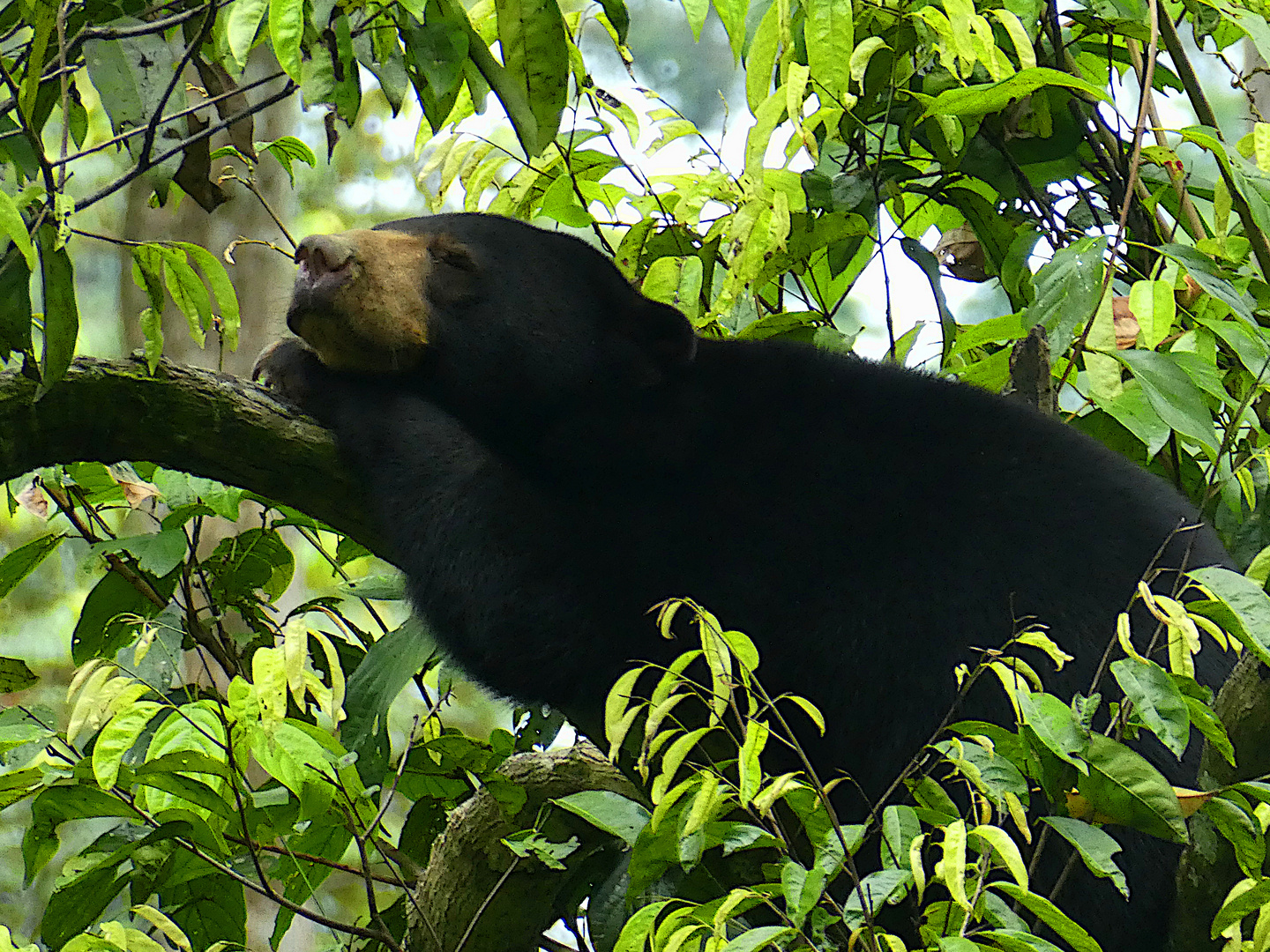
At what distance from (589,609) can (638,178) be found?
1097mm

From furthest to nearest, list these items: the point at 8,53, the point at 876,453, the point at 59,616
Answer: the point at 59,616 → the point at 876,453 → the point at 8,53

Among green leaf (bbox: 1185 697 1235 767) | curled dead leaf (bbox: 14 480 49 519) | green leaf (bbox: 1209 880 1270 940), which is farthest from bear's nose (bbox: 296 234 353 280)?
green leaf (bbox: 1209 880 1270 940)

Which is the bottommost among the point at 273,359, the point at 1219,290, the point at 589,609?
the point at 589,609

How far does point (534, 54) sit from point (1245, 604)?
3.47 feet

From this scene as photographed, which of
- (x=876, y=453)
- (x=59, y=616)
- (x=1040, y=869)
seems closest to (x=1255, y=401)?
(x=876, y=453)

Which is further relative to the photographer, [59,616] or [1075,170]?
[59,616]

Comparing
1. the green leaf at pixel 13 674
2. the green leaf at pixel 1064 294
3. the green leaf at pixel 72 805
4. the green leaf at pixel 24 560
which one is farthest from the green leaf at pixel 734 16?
the green leaf at pixel 13 674

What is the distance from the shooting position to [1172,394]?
2264 mm

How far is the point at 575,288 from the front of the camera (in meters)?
3.07

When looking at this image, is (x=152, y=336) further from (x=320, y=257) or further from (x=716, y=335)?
(x=716, y=335)

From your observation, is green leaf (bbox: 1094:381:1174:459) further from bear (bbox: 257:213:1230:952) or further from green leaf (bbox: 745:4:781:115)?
green leaf (bbox: 745:4:781:115)

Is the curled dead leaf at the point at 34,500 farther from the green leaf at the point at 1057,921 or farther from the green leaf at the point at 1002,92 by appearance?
the green leaf at the point at 1057,921

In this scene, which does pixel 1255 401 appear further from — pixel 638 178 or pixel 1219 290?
pixel 638 178

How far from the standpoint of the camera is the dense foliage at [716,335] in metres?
1.48
